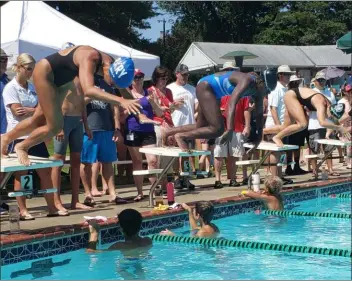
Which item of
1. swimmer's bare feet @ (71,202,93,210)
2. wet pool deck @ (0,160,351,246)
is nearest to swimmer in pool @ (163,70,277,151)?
wet pool deck @ (0,160,351,246)

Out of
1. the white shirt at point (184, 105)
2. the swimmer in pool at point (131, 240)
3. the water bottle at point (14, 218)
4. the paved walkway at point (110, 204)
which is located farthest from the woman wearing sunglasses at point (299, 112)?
the water bottle at point (14, 218)

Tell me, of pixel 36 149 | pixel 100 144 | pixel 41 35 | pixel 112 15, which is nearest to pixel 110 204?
pixel 100 144

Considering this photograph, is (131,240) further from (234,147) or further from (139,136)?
(234,147)

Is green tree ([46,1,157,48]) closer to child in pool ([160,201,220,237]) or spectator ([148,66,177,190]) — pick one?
spectator ([148,66,177,190])

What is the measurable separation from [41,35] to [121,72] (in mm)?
5260

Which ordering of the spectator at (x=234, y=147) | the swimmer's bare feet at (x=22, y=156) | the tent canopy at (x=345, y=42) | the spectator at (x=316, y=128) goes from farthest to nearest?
1. the tent canopy at (x=345, y=42)
2. the spectator at (x=316, y=128)
3. the spectator at (x=234, y=147)
4. the swimmer's bare feet at (x=22, y=156)

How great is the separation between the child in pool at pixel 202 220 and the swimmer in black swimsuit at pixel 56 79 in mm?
1804

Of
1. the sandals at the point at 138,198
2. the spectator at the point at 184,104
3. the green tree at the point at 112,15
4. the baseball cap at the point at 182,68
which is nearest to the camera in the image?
the sandals at the point at 138,198

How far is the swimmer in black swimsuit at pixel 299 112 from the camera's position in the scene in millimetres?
9938

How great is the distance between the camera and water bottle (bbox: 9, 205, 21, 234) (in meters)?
6.15

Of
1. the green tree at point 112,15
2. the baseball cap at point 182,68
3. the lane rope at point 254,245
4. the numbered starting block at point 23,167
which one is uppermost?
the green tree at point 112,15

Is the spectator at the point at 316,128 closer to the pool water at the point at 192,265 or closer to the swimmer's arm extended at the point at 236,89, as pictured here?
the swimmer's arm extended at the point at 236,89

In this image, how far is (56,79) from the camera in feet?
19.5

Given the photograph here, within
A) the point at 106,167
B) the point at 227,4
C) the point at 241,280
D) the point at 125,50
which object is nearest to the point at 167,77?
the point at 106,167
